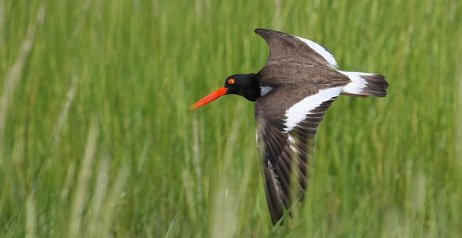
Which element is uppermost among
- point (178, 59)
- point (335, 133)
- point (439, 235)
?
point (178, 59)

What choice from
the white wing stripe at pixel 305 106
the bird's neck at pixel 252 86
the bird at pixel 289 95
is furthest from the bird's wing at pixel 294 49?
the white wing stripe at pixel 305 106

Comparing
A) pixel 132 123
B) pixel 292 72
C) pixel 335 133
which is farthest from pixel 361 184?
pixel 132 123

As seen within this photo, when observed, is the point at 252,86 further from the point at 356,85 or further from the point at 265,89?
the point at 356,85

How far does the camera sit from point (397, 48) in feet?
Result: 15.0

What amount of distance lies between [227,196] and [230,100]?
2.18 meters

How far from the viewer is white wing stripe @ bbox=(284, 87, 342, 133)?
3754mm

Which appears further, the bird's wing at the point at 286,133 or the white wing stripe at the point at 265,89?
the white wing stripe at the point at 265,89

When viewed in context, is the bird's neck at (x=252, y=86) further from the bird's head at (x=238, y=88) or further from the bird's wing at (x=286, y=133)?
the bird's wing at (x=286, y=133)

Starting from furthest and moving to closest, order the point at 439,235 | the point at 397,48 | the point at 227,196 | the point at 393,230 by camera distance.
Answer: the point at 397,48 → the point at 439,235 → the point at 393,230 → the point at 227,196

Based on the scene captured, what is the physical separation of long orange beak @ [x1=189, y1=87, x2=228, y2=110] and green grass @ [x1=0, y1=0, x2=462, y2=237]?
0.10 ft

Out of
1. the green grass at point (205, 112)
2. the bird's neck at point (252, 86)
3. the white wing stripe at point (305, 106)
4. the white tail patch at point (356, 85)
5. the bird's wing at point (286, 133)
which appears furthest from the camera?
the bird's neck at point (252, 86)

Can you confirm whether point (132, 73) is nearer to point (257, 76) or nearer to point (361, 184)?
point (257, 76)

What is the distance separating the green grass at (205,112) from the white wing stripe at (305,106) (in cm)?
16

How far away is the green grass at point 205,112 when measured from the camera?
354 centimetres
